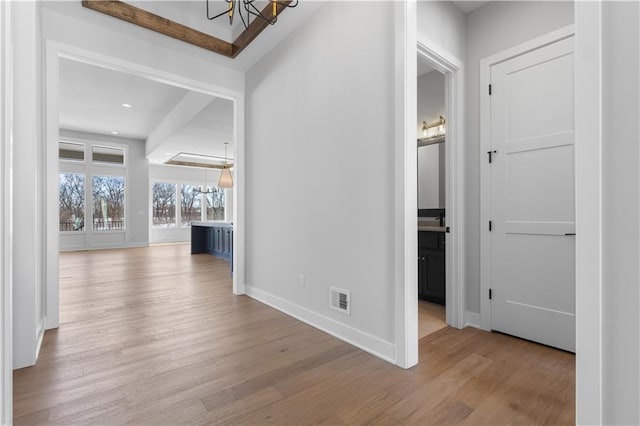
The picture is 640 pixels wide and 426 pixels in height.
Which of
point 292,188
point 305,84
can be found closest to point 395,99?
point 305,84

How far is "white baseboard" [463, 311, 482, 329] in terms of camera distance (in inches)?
113

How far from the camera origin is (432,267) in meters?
3.68

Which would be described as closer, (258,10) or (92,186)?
(258,10)

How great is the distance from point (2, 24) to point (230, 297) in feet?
10.6

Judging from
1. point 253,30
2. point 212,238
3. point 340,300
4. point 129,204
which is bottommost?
point 340,300

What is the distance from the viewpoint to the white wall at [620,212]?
2.95ft

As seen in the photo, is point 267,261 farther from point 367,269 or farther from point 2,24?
point 2,24

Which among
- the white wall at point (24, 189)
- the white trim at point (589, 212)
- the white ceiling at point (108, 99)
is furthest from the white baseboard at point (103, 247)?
the white trim at point (589, 212)

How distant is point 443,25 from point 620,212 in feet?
8.14

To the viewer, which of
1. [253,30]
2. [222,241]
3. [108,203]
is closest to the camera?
[253,30]

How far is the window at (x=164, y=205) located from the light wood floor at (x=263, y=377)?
8544 mm

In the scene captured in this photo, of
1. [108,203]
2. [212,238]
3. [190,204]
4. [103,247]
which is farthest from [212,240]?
[190,204]

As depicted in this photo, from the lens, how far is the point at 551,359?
2238 millimetres

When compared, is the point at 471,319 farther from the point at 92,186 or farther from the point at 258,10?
the point at 92,186
